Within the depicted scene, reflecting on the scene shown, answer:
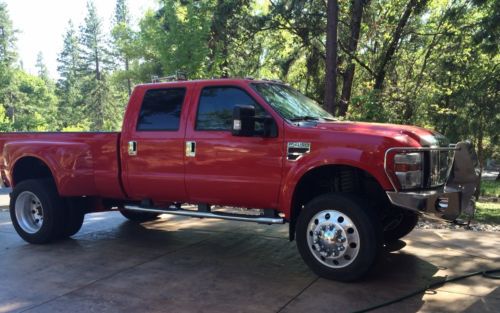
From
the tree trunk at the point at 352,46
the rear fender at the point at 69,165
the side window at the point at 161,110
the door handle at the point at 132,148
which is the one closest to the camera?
the side window at the point at 161,110

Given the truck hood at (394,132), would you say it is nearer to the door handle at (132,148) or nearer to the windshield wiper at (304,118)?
the windshield wiper at (304,118)

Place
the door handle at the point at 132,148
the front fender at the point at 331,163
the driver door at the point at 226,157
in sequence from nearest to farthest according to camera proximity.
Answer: the front fender at the point at 331,163 < the driver door at the point at 226,157 < the door handle at the point at 132,148

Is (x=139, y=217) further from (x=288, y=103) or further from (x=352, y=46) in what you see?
(x=352, y=46)

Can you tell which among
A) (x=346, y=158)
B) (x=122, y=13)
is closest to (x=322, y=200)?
(x=346, y=158)

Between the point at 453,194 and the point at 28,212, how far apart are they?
5602mm

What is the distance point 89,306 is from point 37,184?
2932 mm

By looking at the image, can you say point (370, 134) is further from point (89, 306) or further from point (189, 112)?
point (89, 306)

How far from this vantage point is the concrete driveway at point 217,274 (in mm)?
4289

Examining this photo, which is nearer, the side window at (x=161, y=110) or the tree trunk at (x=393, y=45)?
the side window at (x=161, y=110)

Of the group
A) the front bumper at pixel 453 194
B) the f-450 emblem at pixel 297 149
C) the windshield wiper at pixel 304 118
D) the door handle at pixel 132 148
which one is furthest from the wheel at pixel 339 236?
the door handle at pixel 132 148

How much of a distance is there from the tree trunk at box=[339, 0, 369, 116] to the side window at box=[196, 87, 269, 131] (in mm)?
9693

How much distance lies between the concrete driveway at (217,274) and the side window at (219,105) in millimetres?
1618

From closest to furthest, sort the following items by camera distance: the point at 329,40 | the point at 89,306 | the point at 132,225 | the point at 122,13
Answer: the point at 89,306
the point at 132,225
the point at 329,40
the point at 122,13

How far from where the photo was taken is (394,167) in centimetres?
450
